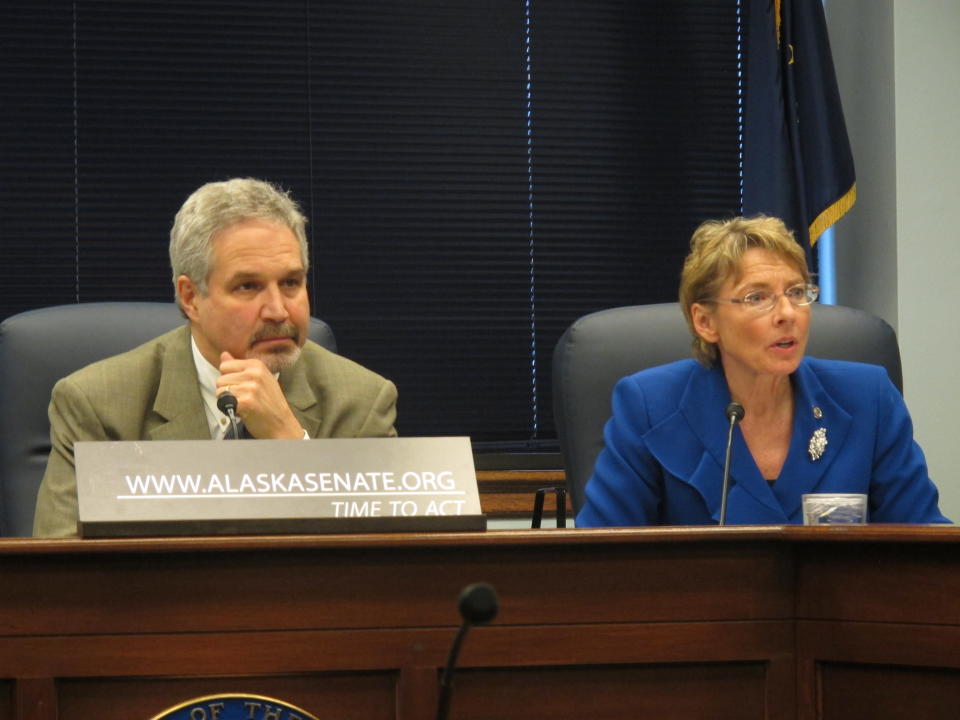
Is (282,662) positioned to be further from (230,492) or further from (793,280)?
(793,280)

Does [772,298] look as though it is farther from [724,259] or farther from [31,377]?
[31,377]

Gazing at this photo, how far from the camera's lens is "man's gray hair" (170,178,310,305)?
224 centimetres

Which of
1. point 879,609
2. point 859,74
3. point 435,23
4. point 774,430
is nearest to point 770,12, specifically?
point 859,74

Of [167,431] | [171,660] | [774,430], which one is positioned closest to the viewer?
[171,660]

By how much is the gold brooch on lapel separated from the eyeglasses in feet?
0.76

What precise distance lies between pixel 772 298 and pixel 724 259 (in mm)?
120

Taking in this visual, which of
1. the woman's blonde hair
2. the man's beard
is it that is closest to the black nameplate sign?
the man's beard

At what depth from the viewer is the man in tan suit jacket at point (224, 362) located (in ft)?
7.06

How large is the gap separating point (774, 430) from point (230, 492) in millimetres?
1235

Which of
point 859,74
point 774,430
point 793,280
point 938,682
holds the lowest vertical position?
point 938,682

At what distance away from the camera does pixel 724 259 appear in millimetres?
2441

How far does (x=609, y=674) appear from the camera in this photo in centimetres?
142

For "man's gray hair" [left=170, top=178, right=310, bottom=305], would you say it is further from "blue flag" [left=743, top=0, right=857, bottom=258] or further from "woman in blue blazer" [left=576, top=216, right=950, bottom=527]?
"blue flag" [left=743, top=0, right=857, bottom=258]

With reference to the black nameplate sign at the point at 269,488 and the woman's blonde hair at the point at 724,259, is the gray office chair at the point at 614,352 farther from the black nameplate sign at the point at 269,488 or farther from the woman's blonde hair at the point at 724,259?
the black nameplate sign at the point at 269,488
